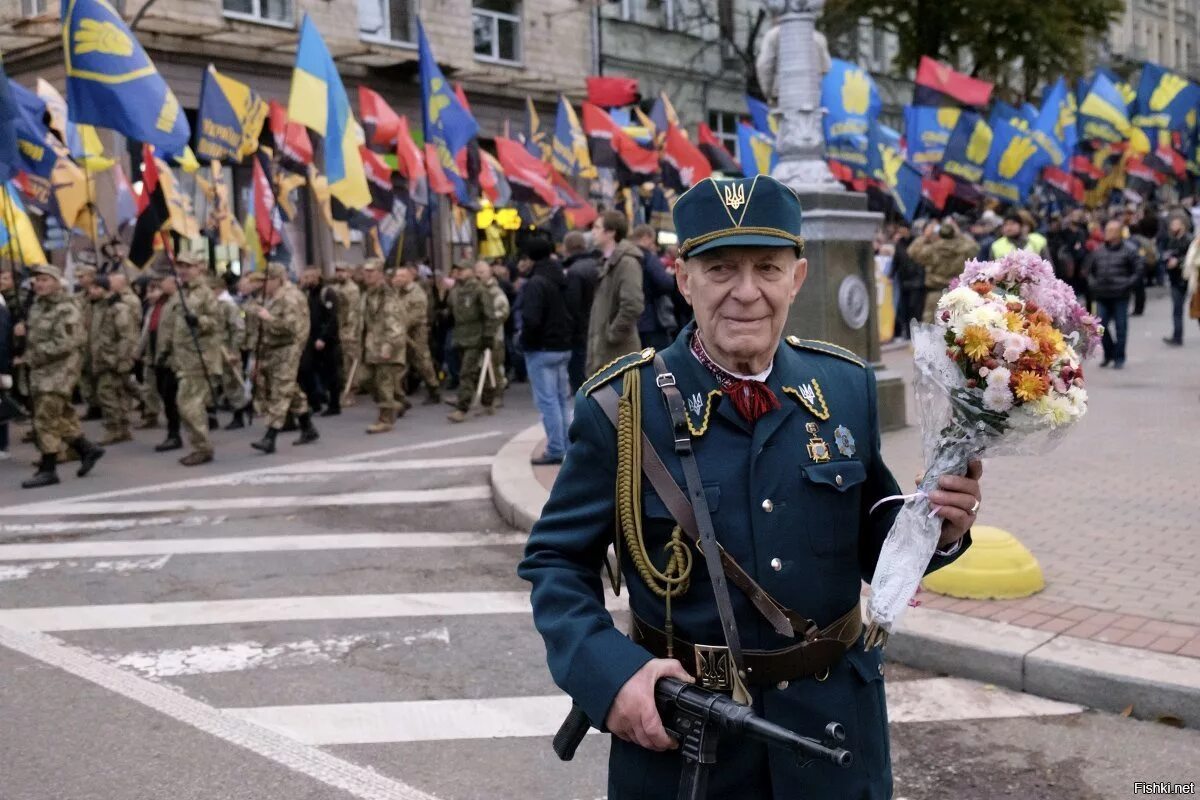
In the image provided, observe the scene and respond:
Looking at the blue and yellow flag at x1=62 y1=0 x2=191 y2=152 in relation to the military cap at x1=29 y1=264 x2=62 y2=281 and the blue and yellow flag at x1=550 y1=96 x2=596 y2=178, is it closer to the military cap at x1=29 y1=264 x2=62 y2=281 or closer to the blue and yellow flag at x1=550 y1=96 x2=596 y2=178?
the military cap at x1=29 y1=264 x2=62 y2=281

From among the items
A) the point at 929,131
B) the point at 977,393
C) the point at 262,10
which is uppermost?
the point at 262,10

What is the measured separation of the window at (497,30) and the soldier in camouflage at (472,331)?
15.4 m

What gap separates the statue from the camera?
11.1 metres

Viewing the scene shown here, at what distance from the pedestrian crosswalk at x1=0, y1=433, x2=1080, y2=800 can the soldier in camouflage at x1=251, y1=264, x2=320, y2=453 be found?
2.05 meters

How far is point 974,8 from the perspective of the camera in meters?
38.8

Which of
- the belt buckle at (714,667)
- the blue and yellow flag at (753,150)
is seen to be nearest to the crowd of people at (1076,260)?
the blue and yellow flag at (753,150)

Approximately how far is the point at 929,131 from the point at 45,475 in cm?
1757

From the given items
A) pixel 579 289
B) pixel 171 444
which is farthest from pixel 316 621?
pixel 171 444

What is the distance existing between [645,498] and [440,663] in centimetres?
375

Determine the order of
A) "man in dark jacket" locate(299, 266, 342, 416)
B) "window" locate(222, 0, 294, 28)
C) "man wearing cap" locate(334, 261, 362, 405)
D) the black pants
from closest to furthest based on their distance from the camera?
the black pants < "man in dark jacket" locate(299, 266, 342, 416) < "man wearing cap" locate(334, 261, 362, 405) < "window" locate(222, 0, 294, 28)

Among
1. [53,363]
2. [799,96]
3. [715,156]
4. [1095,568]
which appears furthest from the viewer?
[715,156]

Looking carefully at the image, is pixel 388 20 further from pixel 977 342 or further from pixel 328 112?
pixel 977 342

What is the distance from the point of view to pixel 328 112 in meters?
14.5

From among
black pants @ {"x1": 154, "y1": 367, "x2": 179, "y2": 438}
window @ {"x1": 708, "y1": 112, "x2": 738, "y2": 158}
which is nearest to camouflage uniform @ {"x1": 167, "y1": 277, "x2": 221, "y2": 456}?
black pants @ {"x1": 154, "y1": 367, "x2": 179, "y2": 438}
